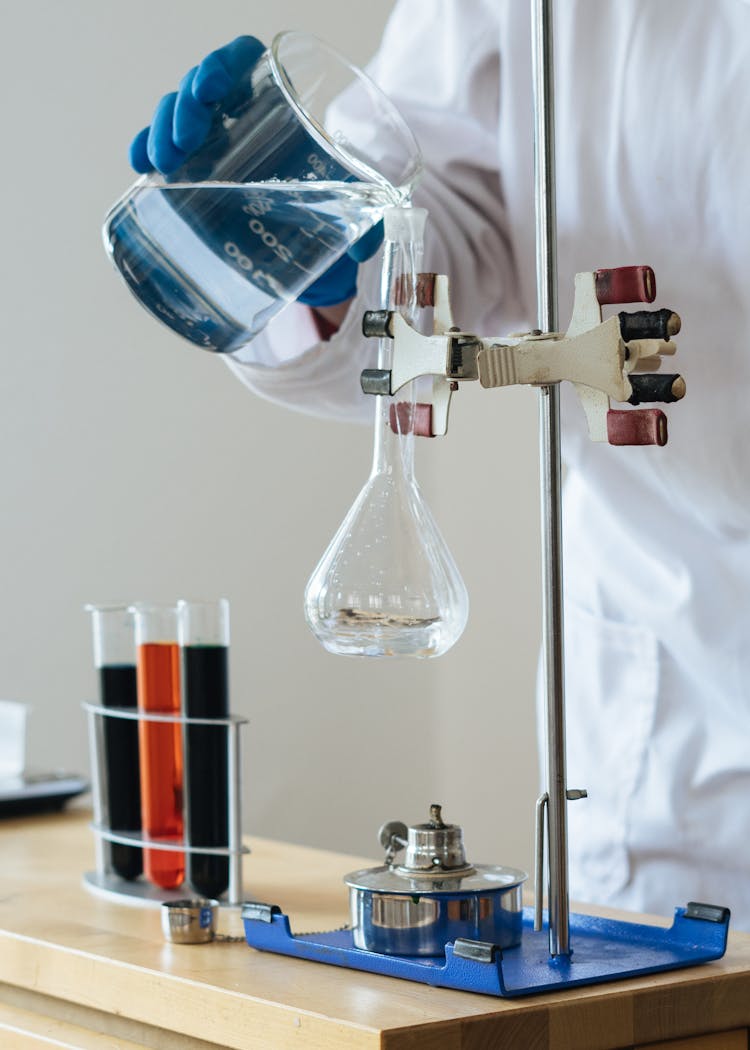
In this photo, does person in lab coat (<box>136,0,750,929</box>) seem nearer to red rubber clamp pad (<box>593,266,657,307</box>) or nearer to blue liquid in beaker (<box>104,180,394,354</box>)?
blue liquid in beaker (<box>104,180,394,354</box>)

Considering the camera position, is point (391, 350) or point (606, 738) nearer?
point (391, 350)

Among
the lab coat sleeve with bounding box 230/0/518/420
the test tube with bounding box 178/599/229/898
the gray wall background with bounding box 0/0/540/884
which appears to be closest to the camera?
the test tube with bounding box 178/599/229/898

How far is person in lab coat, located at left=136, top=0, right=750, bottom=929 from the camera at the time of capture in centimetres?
101

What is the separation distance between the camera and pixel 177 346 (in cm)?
220

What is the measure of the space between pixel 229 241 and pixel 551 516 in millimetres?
254

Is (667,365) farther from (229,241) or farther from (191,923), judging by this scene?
(191,923)

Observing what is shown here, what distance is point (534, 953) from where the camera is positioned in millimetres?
704

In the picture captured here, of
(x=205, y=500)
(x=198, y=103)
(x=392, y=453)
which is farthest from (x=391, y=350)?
(x=205, y=500)

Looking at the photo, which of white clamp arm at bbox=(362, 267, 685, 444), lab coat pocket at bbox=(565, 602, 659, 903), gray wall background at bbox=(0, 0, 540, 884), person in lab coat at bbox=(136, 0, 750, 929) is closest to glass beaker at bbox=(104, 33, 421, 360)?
white clamp arm at bbox=(362, 267, 685, 444)

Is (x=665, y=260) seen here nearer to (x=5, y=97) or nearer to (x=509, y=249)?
(x=509, y=249)

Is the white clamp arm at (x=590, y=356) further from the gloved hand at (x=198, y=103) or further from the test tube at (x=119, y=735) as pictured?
the test tube at (x=119, y=735)

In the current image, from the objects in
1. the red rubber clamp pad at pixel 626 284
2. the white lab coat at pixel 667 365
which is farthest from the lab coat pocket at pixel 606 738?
the red rubber clamp pad at pixel 626 284

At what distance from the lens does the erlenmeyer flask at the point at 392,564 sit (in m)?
0.71

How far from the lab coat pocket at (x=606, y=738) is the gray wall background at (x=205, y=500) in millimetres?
1053
